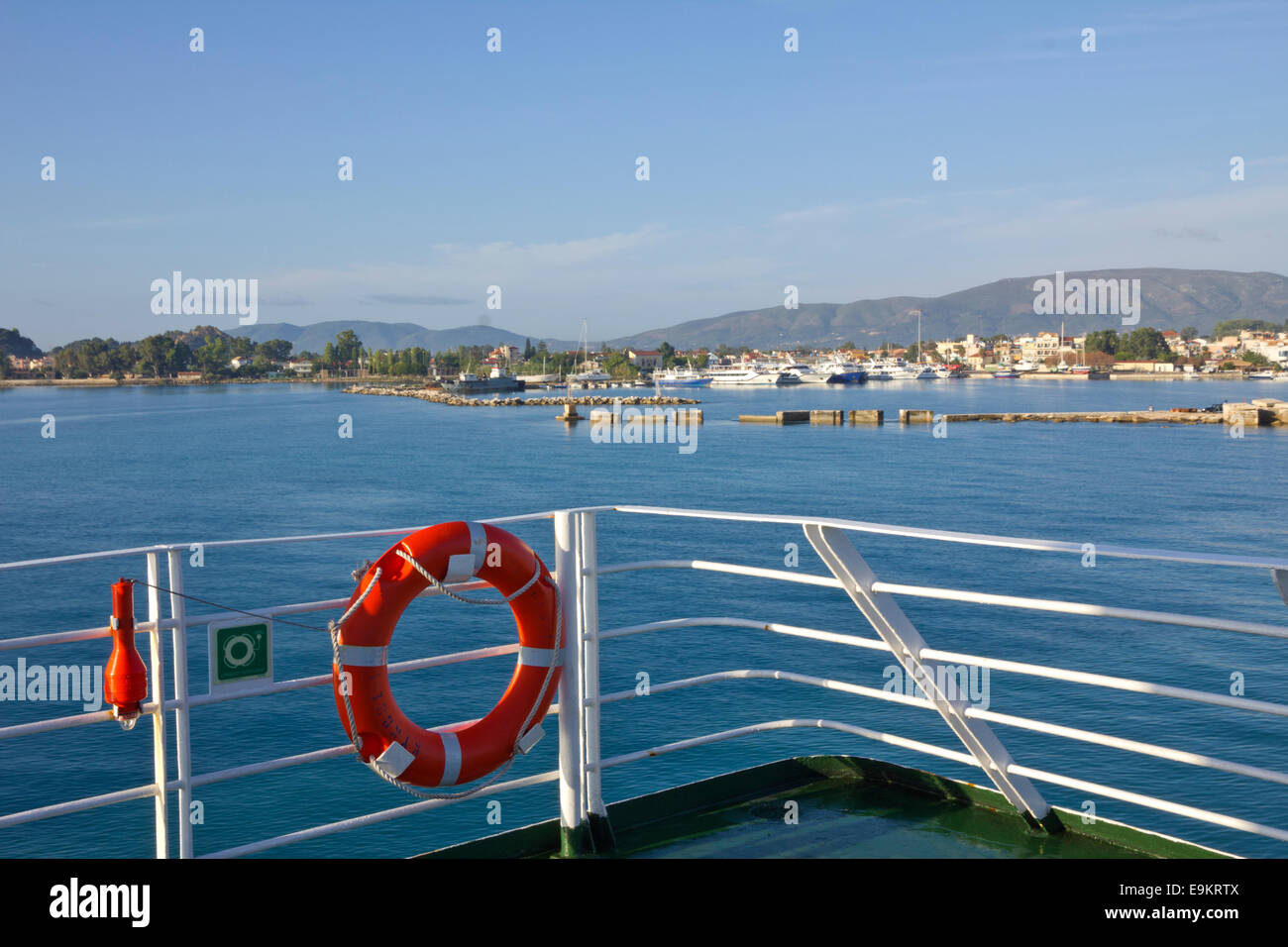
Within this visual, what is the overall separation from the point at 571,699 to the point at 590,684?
0.25 feet

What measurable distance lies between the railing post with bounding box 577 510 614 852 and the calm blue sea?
910 centimetres

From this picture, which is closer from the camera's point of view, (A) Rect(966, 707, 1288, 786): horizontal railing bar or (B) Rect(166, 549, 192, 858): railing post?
(A) Rect(966, 707, 1288, 786): horizontal railing bar

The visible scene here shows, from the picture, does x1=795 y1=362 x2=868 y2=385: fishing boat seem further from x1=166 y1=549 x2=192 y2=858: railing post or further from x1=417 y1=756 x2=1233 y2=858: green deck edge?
x1=166 y1=549 x2=192 y2=858: railing post

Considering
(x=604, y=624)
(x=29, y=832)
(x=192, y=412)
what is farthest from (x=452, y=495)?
(x=192, y=412)

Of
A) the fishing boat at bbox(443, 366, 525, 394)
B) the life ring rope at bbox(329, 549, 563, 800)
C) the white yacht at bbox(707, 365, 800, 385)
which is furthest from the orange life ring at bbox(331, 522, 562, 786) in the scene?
the white yacht at bbox(707, 365, 800, 385)

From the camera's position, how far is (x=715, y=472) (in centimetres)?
4725

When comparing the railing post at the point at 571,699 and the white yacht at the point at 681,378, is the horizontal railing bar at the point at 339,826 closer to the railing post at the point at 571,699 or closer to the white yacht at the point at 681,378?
the railing post at the point at 571,699

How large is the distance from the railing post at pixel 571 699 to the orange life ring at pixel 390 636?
2.9 inches

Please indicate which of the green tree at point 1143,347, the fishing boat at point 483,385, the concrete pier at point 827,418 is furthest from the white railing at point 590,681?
the green tree at point 1143,347

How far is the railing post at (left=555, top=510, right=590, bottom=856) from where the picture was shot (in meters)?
3.17

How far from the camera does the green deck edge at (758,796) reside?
10.1 ft
